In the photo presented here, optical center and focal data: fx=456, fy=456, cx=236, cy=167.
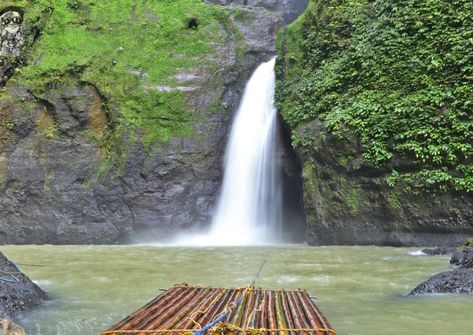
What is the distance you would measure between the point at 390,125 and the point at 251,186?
6033 mm

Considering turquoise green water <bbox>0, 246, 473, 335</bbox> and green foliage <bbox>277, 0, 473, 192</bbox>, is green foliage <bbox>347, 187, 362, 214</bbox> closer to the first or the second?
green foliage <bbox>277, 0, 473, 192</bbox>

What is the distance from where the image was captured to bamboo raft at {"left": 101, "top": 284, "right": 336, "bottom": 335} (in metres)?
3.64

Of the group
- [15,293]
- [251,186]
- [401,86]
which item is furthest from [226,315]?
[251,186]

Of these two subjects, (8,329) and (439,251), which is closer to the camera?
(8,329)

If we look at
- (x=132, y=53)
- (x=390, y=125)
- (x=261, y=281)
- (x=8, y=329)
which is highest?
(x=132, y=53)

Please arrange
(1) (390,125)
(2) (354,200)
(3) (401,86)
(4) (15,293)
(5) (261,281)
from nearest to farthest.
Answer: (4) (15,293) < (5) (261,281) < (1) (390,125) < (3) (401,86) < (2) (354,200)

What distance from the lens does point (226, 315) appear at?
409 cm

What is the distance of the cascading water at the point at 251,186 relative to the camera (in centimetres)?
1619

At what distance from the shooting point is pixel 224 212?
1686cm

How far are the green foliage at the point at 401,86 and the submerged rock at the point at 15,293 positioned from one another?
912cm

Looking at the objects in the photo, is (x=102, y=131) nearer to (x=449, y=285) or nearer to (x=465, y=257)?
(x=465, y=257)

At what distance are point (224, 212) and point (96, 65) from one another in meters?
7.57

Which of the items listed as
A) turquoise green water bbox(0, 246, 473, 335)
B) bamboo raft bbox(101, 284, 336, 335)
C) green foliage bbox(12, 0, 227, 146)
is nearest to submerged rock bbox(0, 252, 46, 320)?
turquoise green water bbox(0, 246, 473, 335)

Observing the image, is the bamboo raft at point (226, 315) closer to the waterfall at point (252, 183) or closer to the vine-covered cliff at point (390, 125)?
the vine-covered cliff at point (390, 125)
